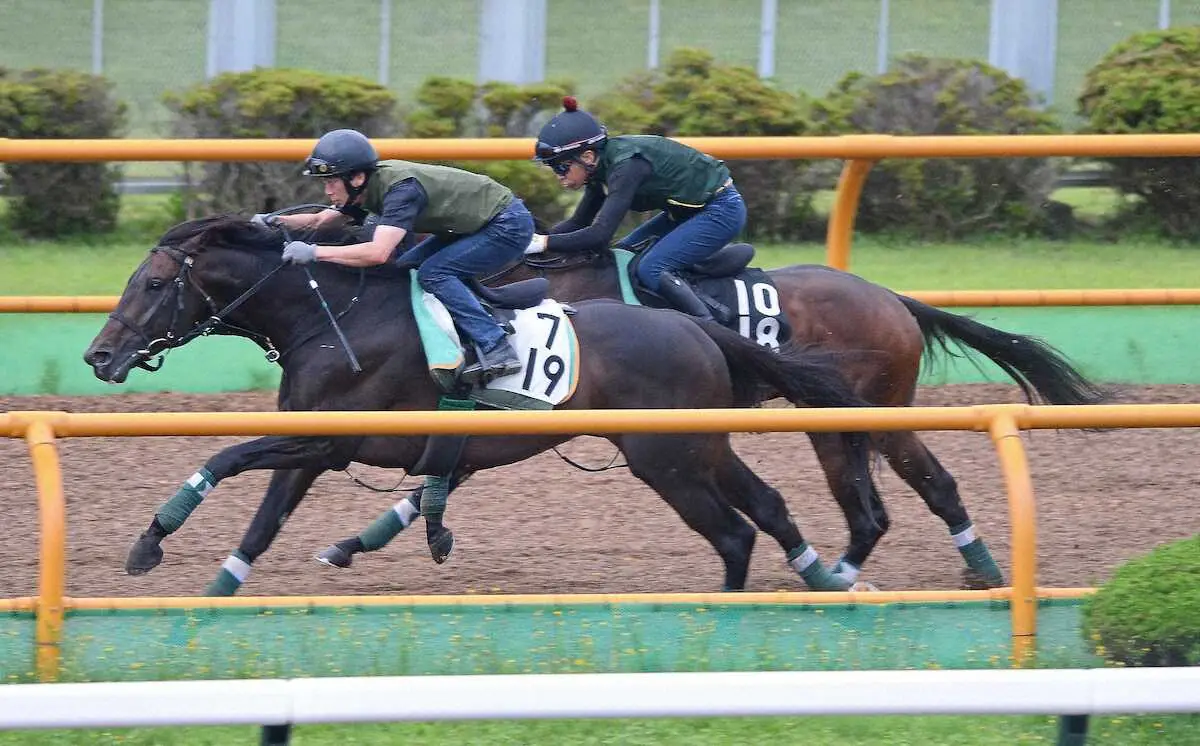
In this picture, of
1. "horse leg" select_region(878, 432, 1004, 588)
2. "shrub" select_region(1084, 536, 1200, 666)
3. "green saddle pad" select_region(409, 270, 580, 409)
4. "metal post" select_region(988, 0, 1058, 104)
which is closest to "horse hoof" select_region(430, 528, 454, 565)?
"green saddle pad" select_region(409, 270, 580, 409)

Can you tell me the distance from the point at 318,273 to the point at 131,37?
11.3 meters

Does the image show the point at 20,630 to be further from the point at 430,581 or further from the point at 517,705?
the point at 430,581

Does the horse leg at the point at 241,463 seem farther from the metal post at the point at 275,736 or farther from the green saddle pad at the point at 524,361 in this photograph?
the metal post at the point at 275,736

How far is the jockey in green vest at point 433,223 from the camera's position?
234 inches

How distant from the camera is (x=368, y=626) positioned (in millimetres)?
4473

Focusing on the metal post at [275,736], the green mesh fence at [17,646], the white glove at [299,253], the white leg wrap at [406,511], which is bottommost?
the white leg wrap at [406,511]

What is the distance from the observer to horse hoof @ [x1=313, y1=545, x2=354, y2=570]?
6422mm

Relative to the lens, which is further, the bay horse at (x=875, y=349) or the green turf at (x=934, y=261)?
the green turf at (x=934, y=261)

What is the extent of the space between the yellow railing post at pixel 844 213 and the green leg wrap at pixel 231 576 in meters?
3.13

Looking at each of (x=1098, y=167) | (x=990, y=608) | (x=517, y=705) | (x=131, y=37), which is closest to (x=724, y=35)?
(x=131, y=37)

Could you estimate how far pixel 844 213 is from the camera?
25.6ft

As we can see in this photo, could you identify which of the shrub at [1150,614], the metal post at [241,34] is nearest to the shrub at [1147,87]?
the shrub at [1150,614]

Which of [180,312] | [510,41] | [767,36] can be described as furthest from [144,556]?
[767,36]

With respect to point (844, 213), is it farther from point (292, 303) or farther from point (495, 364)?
point (292, 303)
